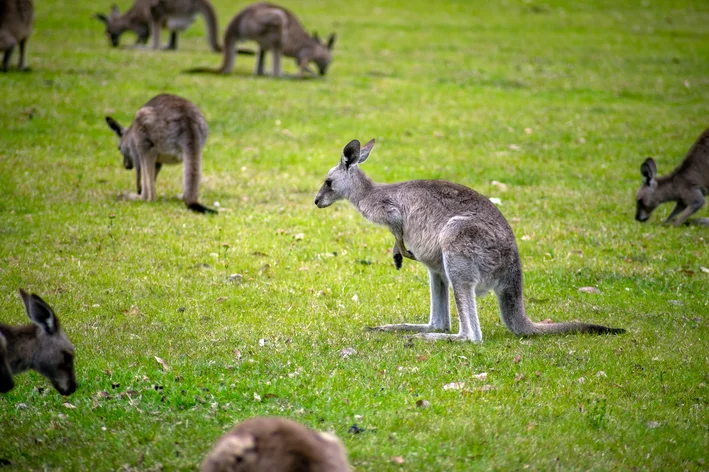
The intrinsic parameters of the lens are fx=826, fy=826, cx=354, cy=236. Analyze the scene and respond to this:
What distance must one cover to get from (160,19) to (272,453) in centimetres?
1836

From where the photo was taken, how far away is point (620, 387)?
577 centimetres

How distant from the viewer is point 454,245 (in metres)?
6.54

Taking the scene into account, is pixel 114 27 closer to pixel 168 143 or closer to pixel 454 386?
pixel 168 143

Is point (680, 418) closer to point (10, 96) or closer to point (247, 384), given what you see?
point (247, 384)

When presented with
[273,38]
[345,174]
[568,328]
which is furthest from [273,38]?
[568,328]

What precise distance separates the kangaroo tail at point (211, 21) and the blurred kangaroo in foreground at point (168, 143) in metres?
9.95

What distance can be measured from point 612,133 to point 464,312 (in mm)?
10112

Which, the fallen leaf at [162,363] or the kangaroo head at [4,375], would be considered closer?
the kangaroo head at [4,375]

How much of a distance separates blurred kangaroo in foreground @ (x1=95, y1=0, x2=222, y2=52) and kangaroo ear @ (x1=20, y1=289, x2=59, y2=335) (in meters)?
16.4

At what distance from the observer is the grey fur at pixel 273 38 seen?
58.9 ft

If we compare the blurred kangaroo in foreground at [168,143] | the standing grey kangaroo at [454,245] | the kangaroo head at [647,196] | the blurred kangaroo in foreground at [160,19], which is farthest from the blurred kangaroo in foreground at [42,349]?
the blurred kangaroo in foreground at [160,19]

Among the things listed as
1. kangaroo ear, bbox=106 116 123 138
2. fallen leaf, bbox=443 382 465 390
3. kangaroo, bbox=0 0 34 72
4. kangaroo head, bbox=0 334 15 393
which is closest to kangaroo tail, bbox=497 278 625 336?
fallen leaf, bbox=443 382 465 390

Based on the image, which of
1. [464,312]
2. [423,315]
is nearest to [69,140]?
[423,315]

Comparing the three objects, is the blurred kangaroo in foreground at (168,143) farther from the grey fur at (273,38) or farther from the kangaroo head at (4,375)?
the grey fur at (273,38)
